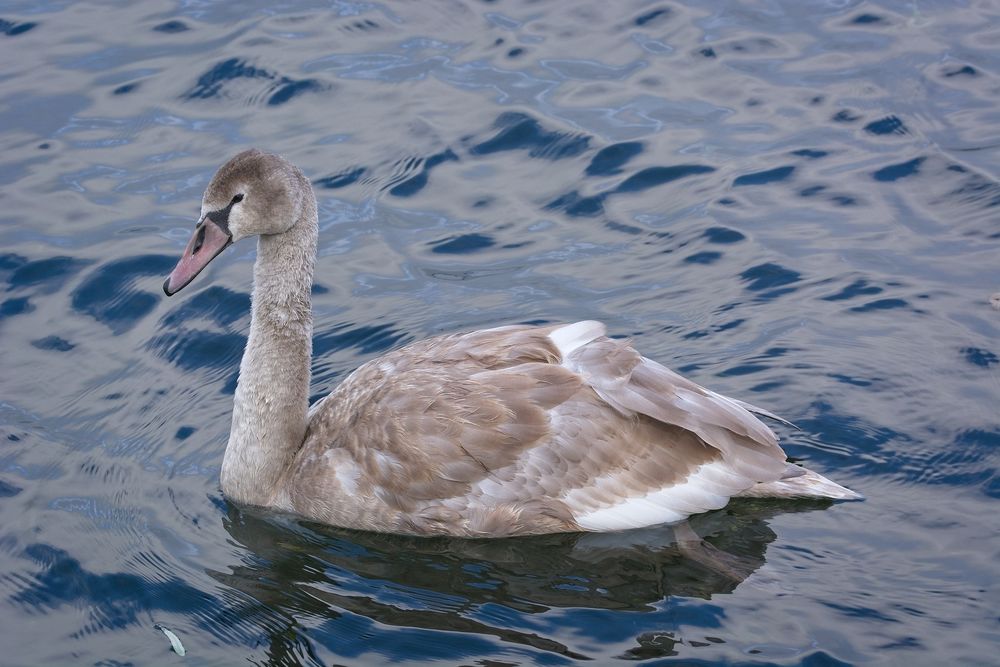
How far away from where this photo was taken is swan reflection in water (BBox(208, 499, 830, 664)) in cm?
612

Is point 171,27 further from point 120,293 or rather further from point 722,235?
point 722,235

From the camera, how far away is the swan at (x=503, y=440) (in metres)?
6.64

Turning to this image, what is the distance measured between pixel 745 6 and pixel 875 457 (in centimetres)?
628

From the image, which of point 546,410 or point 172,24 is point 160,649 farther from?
point 172,24

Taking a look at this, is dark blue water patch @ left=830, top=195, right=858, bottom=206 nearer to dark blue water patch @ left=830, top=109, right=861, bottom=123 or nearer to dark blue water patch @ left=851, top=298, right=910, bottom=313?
dark blue water patch @ left=830, top=109, right=861, bottom=123

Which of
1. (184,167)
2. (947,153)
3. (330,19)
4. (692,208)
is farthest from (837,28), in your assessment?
(184,167)

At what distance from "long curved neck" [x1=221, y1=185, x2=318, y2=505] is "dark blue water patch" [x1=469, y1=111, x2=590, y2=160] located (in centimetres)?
384

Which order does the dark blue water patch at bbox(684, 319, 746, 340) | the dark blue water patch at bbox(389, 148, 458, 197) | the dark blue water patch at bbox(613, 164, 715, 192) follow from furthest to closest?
the dark blue water patch at bbox(389, 148, 458, 197) → the dark blue water patch at bbox(613, 164, 715, 192) → the dark blue water patch at bbox(684, 319, 746, 340)

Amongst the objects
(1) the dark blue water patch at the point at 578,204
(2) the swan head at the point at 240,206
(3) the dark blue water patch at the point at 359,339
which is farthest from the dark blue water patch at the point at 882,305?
(2) the swan head at the point at 240,206

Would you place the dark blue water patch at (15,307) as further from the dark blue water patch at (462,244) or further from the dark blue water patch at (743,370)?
the dark blue water patch at (743,370)

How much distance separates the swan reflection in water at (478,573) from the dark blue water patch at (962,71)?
5.56 m

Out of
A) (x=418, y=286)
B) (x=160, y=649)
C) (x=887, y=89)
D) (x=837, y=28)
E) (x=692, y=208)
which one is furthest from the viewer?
(x=837, y=28)

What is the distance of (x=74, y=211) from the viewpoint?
1002 cm

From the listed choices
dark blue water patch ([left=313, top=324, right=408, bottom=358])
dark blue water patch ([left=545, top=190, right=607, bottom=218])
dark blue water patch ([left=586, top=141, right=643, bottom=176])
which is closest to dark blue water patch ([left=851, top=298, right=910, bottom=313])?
dark blue water patch ([left=545, top=190, right=607, bottom=218])
